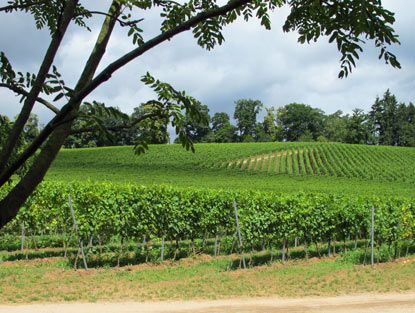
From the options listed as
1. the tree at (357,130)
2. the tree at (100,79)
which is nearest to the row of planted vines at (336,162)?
the tree at (357,130)

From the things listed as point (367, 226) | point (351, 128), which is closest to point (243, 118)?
point (351, 128)

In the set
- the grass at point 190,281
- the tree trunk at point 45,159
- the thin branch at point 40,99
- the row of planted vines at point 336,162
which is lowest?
the grass at point 190,281

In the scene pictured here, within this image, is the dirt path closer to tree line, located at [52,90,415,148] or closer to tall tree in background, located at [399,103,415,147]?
tree line, located at [52,90,415,148]

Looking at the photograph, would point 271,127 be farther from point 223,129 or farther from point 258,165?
point 258,165

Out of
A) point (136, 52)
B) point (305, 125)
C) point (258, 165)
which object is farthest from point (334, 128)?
point (136, 52)

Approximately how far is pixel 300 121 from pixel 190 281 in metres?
106

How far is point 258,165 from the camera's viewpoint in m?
56.8

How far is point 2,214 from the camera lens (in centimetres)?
167

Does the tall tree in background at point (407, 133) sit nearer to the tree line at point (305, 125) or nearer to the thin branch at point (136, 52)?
the tree line at point (305, 125)

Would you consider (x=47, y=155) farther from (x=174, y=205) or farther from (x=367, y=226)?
(x=367, y=226)

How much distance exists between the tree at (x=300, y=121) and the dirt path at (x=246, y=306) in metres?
104

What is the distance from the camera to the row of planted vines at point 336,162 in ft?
168

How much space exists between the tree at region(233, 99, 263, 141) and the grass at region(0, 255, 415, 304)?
100392mm

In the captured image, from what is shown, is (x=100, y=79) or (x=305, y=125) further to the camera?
(x=305, y=125)
